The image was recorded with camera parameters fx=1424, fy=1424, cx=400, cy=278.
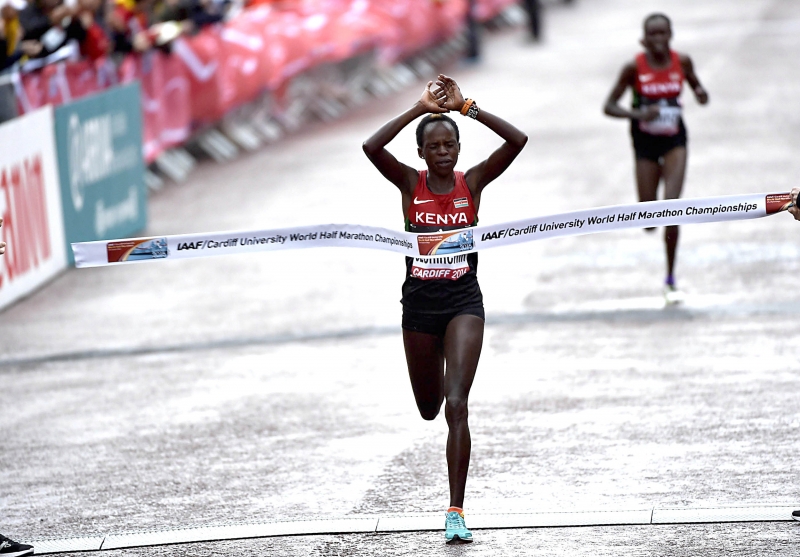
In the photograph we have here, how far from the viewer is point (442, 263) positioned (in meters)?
7.07

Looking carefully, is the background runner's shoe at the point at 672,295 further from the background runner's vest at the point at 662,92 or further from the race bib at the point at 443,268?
the race bib at the point at 443,268

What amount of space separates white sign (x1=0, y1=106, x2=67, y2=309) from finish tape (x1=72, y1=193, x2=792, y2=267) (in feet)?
20.1

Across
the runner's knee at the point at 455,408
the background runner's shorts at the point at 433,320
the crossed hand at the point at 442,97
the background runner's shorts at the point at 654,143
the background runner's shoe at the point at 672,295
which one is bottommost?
the background runner's shoe at the point at 672,295

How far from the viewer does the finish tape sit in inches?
288

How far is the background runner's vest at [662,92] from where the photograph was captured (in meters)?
11.9

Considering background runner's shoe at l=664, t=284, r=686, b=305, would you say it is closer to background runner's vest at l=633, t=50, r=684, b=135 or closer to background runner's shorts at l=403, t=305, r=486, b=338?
background runner's vest at l=633, t=50, r=684, b=135

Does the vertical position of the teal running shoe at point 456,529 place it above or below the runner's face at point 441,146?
below

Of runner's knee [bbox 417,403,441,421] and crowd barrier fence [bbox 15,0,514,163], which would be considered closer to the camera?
runner's knee [bbox 417,403,441,421]

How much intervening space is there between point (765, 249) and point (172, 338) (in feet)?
19.2

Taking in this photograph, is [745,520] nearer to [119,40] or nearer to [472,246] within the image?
[472,246]

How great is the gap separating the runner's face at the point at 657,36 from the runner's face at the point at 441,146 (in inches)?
208

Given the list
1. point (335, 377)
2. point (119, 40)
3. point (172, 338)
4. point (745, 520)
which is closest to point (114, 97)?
point (119, 40)

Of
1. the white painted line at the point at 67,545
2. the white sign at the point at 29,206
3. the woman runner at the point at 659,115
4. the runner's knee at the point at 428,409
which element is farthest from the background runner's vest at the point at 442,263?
the white sign at the point at 29,206

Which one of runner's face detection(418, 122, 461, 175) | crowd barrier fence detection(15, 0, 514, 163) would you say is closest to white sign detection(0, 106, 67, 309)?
crowd barrier fence detection(15, 0, 514, 163)
